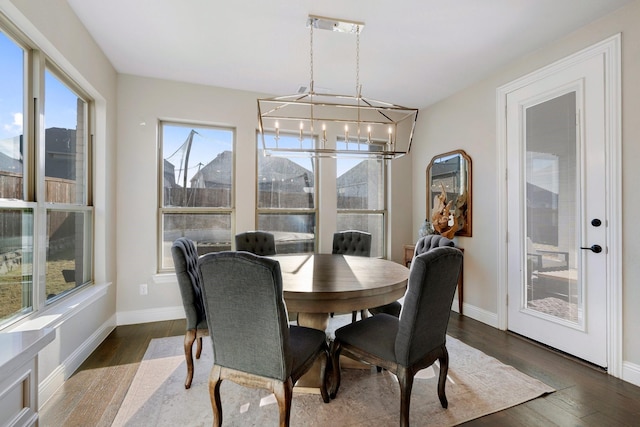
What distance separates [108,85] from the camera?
3029 millimetres

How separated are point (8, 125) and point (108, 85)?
1458mm

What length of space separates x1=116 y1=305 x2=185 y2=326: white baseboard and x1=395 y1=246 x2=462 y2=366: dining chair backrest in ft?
9.32

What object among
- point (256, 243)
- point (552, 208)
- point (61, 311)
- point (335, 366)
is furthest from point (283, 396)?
point (552, 208)

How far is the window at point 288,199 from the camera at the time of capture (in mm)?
3990

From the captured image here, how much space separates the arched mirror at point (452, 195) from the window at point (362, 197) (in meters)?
0.85

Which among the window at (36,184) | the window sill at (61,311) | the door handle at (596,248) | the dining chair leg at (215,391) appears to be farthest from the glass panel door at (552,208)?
the window at (36,184)

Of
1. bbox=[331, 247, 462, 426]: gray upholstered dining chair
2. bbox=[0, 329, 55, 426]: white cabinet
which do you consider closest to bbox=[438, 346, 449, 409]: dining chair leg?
bbox=[331, 247, 462, 426]: gray upholstered dining chair

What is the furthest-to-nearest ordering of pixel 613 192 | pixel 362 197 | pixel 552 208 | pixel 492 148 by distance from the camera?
1. pixel 362 197
2. pixel 492 148
3. pixel 552 208
4. pixel 613 192

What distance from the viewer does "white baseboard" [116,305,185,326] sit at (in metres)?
3.31

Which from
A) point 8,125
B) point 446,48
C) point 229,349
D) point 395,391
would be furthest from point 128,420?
point 446,48

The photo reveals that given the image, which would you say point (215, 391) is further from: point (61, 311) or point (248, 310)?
point (61, 311)

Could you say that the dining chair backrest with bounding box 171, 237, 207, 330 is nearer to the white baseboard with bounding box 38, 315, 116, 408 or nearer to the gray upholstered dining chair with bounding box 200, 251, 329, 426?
the gray upholstered dining chair with bounding box 200, 251, 329, 426

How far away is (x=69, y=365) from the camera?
7.43 ft

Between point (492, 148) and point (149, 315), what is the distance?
4294mm
